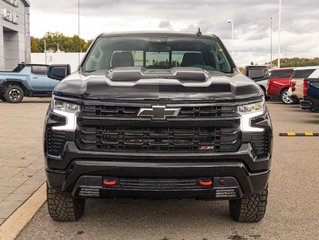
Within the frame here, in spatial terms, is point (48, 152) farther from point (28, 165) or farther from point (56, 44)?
point (56, 44)

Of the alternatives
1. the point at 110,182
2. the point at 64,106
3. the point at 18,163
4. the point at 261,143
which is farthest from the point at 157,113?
the point at 18,163

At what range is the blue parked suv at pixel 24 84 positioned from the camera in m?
20.5

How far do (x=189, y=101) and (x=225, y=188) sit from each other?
787 millimetres

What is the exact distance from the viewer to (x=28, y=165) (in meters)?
7.27

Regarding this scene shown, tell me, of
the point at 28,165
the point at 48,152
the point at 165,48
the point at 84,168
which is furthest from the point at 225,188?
the point at 28,165

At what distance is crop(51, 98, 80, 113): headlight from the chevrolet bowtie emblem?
0.55 m

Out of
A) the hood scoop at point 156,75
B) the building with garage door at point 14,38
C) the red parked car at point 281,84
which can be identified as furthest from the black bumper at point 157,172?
the building with garage door at point 14,38

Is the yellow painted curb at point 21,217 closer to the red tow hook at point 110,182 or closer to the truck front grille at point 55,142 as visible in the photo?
the truck front grille at point 55,142

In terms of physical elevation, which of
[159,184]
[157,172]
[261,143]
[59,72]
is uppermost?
[59,72]

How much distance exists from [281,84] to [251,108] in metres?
18.3

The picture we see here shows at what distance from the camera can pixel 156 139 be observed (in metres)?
3.95

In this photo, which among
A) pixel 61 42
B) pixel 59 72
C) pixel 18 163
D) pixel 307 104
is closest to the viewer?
pixel 59 72

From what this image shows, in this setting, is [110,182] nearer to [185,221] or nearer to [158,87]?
[158,87]

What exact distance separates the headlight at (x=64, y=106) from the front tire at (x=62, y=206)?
814 mm
